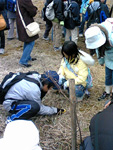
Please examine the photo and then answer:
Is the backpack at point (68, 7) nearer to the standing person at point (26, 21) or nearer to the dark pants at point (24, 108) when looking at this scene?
the standing person at point (26, 21)

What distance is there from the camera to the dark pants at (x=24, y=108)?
2707 millimetres

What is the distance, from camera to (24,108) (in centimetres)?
272

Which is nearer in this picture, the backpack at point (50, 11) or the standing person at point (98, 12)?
the standing person at point (98, 12)

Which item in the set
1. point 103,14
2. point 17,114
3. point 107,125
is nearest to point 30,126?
point 107,125

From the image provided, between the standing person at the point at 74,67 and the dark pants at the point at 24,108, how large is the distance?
2.19ft

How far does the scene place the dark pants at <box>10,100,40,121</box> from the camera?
2.71 m

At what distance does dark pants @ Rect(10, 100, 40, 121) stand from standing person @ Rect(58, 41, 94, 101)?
67 centimetres

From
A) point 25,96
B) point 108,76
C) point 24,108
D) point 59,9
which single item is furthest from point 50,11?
point 24,108

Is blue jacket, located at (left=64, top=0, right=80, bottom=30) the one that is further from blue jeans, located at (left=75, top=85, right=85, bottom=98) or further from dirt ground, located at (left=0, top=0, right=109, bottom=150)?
blue jeans, located at (left=75, top=85, right=85, bottom=98)

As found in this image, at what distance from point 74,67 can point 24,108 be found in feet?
3.19

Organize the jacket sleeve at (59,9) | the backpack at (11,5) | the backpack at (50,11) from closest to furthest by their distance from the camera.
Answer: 1. the jacket sleeve at (59,9)
2. the backpack at (50,11)
3. the backpack at (11,5)

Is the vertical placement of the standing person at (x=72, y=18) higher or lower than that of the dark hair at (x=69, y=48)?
higher

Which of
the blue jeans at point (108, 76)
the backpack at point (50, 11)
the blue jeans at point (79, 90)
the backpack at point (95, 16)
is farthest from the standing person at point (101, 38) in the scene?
the backpack at point (50, 11)

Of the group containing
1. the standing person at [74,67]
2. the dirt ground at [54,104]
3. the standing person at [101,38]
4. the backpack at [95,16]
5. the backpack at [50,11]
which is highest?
the backpack at [50,11]
